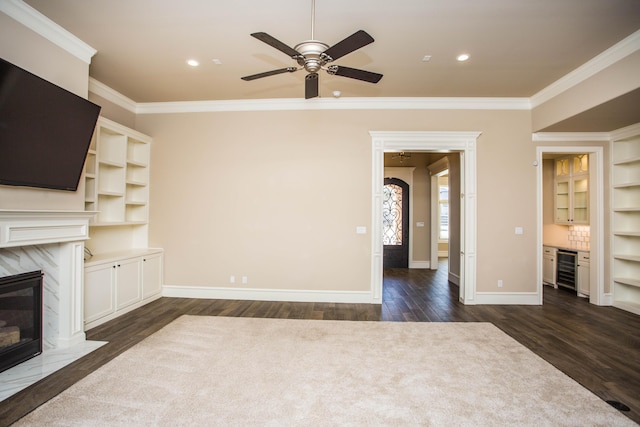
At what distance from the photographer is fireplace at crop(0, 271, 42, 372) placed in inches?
99.4

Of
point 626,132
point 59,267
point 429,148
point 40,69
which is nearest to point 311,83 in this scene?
point 40,69

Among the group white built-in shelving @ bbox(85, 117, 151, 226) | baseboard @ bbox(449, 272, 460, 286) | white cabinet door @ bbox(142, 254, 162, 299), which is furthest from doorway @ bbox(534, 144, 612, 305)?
white built-in shelving @ bbox(85, 117, 151, 226)

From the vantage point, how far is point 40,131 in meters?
2.62

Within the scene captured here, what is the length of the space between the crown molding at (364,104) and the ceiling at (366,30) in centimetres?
34

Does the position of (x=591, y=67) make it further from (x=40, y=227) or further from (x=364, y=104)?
(x=40, y=227)

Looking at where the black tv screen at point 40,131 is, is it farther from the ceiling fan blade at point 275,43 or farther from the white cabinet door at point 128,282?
the ceiling fan blade at point 275,43

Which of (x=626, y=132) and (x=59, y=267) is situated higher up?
(x=626, y=132)

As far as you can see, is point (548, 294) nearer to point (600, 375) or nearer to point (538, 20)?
point (600, 375)

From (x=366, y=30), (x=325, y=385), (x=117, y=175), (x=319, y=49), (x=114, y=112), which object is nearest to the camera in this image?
(x=319, y=49)

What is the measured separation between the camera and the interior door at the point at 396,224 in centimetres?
806

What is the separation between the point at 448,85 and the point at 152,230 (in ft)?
16.4

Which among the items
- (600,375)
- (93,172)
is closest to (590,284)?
(600,375)

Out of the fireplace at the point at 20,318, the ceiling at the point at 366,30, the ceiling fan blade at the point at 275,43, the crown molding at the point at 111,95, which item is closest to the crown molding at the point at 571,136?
the ceiling at the point at 366,30

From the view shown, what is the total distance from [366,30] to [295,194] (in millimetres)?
2484
